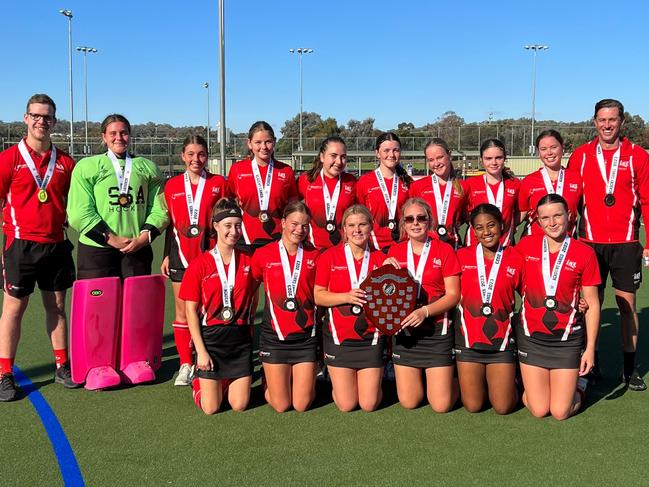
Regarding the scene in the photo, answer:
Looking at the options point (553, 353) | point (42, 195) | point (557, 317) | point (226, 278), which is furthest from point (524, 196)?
point (42, 195)

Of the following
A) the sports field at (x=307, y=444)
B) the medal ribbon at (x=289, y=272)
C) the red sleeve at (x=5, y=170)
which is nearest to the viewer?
the sports field at (x=307, y=444)

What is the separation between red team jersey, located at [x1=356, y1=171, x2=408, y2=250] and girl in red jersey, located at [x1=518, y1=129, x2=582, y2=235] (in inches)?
35.2

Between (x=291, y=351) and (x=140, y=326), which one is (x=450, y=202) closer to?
(x=291, y=351)

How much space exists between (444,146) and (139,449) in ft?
9.69

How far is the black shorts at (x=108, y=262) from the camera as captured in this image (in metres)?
4.66

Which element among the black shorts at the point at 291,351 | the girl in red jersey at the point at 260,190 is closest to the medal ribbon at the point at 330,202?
the girl in red jersey at the point at 260,190

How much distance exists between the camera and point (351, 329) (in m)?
4.20

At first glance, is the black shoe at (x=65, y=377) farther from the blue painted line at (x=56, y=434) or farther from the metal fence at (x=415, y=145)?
the metal fence at (x=415, y=145)

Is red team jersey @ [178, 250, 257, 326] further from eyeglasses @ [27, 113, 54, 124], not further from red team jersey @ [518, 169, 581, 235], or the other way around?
red team jersey @ [518, 169, 581, 235]

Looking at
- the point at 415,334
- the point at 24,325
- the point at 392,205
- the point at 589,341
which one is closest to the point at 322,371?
the point at 415,334

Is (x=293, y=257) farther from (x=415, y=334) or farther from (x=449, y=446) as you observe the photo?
(x=449, y=446)

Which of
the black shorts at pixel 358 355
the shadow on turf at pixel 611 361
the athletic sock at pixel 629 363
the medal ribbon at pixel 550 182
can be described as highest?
the medal ribbon at pixel 550 182

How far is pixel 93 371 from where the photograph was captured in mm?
4605

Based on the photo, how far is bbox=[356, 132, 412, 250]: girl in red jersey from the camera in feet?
16.3
